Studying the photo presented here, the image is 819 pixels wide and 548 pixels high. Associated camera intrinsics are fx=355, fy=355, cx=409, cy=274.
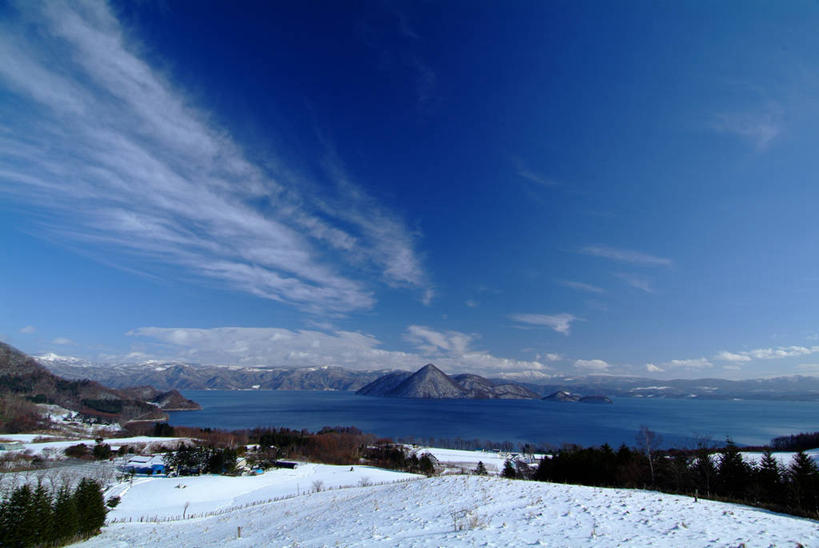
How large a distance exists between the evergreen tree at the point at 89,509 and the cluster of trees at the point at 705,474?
136 ft

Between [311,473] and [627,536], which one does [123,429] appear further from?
[627,536]

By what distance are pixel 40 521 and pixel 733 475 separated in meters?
54.9

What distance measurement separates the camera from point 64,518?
25.3m

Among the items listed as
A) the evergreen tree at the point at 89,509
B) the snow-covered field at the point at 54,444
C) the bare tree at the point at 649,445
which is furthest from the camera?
the snow-covered field at the point at 54,444

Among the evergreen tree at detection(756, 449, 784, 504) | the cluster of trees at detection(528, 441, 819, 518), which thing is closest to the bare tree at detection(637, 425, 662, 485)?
the cluster of trees at detection(528, 441, 819, 518)

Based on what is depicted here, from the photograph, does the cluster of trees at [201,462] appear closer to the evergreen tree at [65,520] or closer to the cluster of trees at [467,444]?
the evergreen tree at [65,520]

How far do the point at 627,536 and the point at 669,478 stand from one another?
38016mm

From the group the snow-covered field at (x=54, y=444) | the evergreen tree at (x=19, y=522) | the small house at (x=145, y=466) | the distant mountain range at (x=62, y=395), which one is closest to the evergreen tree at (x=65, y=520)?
the evergreen tree at (x=19, y=522)

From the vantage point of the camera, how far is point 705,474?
113ft

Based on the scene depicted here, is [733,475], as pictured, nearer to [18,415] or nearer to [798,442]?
Answer: [798,442]

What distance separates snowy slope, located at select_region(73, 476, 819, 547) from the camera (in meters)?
10.2

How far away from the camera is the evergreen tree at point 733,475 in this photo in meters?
31.3

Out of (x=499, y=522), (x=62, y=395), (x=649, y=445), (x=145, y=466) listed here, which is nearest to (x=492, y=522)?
(x=499, y=522)

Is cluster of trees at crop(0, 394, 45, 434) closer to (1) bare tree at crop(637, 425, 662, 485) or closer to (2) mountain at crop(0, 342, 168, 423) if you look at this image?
(2) mountain at crop(0, 342, 168, 423)
